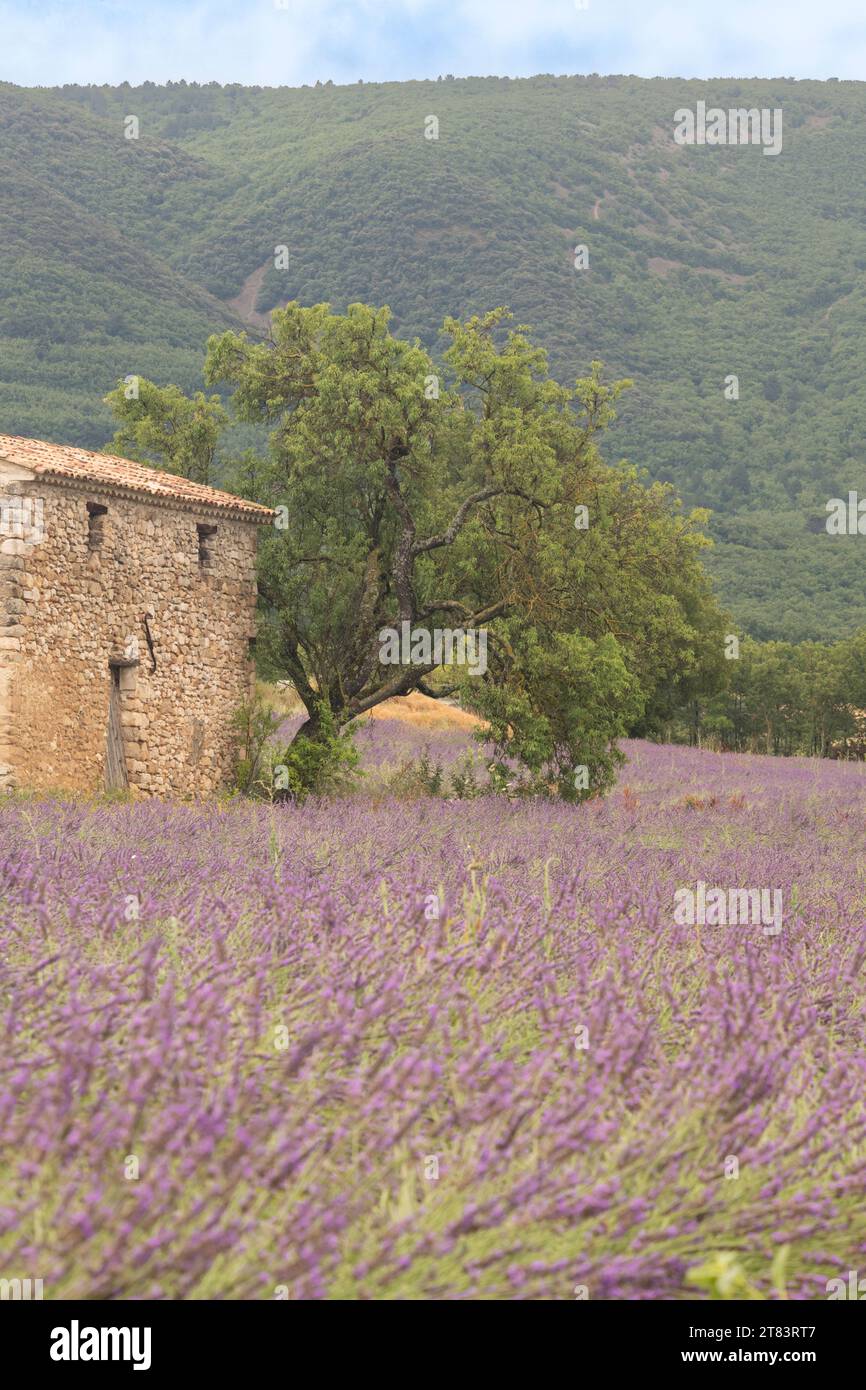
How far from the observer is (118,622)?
13453mm

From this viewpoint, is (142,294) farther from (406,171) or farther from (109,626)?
(109,626)

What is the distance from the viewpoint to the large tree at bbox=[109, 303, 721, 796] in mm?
15008

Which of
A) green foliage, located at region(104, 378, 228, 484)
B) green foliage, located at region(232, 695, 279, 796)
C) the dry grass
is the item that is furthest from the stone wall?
the dry grass

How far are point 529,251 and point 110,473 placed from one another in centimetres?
10384

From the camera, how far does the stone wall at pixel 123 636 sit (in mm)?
12477

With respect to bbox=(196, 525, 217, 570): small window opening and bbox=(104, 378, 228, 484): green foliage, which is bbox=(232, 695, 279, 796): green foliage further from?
bbox=(104, 378, 228, 484): green foliage

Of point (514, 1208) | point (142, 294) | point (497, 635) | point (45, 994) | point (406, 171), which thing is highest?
point (406, 171)

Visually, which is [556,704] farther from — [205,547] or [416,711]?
[416,711]

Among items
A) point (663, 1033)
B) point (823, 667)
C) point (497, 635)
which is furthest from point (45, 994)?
point (823, 667)

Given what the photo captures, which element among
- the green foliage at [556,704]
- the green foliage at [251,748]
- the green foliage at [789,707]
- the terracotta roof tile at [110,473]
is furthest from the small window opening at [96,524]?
the green foliage at [789,707]

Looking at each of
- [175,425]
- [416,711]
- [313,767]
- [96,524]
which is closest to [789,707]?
[416,711]

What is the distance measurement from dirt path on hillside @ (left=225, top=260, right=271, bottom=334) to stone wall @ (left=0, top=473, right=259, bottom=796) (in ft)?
273

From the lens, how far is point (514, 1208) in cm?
267

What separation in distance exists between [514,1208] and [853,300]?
105m
